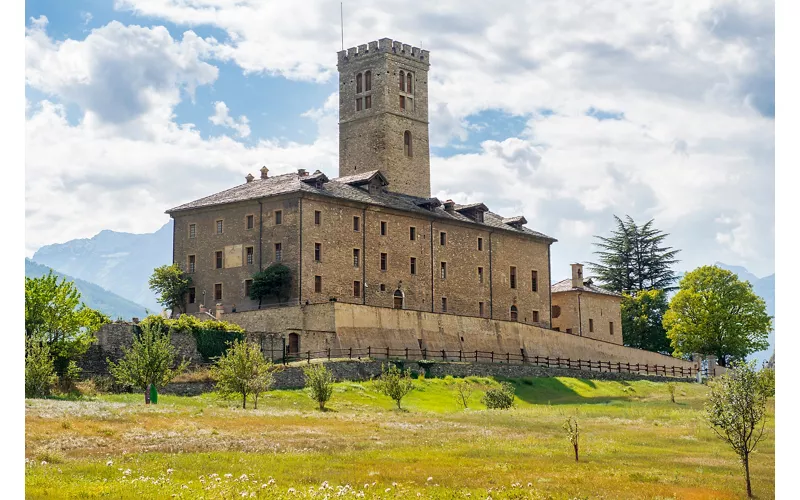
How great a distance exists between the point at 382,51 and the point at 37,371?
4552cm

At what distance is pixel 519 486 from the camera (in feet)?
83.0

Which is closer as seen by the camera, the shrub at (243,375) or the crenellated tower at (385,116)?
the shrub at (243,375)

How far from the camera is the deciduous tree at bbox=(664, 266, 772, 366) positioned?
82.8 m

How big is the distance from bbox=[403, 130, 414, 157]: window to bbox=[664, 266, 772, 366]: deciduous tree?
22.6 m

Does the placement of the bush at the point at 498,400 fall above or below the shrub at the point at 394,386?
below

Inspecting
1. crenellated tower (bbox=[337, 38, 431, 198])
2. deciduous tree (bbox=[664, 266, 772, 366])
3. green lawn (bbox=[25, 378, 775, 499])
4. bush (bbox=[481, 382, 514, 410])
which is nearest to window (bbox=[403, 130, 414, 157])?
crenellated tower (bbox=[337, 38, 431, 198])

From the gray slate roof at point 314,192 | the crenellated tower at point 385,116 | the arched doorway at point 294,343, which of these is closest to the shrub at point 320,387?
the arched doorway at point 294,343

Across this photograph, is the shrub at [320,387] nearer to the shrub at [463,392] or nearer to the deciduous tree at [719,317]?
the shrub at [463,392]

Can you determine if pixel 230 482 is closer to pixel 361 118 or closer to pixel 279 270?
pixel 279 270

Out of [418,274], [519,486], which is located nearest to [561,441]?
[519,486]

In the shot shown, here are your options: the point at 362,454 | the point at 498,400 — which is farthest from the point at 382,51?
the point at 362,454

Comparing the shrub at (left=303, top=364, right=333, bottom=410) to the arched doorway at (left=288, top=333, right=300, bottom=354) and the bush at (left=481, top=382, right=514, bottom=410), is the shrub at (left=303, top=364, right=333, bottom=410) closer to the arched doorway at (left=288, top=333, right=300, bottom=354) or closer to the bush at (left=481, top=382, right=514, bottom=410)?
the bush at (left=481, top=382, right=514, bottom=410)

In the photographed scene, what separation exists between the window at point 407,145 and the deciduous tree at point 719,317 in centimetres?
2263

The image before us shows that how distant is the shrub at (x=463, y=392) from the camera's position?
5347cm
